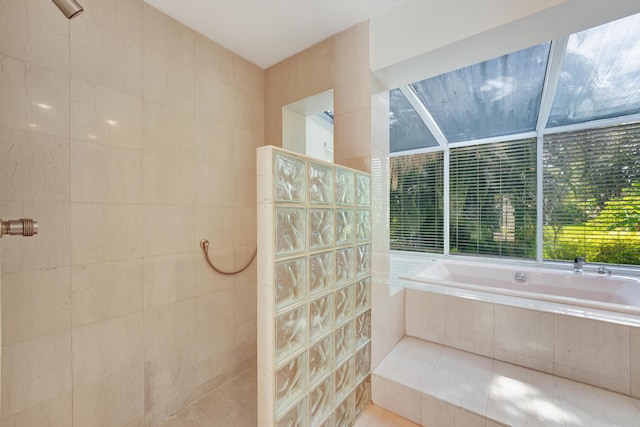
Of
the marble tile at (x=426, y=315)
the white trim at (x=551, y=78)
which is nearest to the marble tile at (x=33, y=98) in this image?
the marble tile at (x=426, y=315)

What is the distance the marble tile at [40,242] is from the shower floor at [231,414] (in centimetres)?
112

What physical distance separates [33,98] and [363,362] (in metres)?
2.13

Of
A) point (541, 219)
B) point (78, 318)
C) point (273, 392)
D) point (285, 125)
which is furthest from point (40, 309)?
point (541, 219)

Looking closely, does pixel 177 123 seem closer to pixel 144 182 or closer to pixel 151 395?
pixel 144 182

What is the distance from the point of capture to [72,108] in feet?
4.05

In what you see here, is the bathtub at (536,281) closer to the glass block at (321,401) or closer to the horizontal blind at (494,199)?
the horizontal blind at (494,199)

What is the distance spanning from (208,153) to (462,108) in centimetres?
247

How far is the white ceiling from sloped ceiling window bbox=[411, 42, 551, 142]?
1.01 m

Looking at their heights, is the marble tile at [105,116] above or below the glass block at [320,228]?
above

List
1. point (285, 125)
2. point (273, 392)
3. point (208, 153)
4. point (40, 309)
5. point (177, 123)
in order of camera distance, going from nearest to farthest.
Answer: point (273, 392) < point (40, 309) < point (177, 123) < point (208, 153) < point (285, 125)

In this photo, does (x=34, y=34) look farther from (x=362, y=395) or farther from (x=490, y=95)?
(x=490, y=95)

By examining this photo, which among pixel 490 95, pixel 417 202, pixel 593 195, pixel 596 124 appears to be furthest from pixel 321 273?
pixel 596 124

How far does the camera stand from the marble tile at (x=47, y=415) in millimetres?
1104

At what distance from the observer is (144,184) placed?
1483 millimetres
